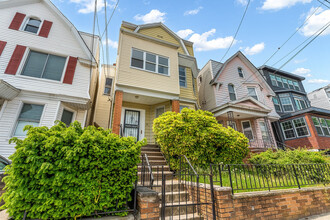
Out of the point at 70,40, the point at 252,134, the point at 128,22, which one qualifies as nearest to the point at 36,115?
the point at 70,40

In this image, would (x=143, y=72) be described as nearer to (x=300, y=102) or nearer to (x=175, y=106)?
(x=175, y=106)

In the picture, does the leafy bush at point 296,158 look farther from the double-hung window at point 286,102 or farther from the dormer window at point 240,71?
the double-hung window at point 286,102

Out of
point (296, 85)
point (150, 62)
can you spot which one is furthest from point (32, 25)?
point (296, 85)

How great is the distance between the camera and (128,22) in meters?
10.1

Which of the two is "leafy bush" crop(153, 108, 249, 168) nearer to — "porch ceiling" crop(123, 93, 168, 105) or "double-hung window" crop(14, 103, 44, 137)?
"porch ceiling" crop(123, 93, 168, 105)

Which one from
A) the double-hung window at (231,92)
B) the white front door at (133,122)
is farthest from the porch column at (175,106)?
the double-hung window at (231,92)

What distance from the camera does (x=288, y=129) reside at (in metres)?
14.3

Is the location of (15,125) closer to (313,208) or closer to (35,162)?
(35,162)

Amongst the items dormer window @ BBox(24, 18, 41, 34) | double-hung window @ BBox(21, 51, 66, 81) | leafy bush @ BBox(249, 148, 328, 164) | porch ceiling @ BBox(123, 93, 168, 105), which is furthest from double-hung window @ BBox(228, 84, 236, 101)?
dormer window @ BBox(24, 18, 41, 34)

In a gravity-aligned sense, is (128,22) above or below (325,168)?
above

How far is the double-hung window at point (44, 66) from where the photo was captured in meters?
7.37

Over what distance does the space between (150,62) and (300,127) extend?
14.2 m

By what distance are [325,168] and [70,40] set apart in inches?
523

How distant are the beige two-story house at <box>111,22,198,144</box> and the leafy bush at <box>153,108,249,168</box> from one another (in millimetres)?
2558
